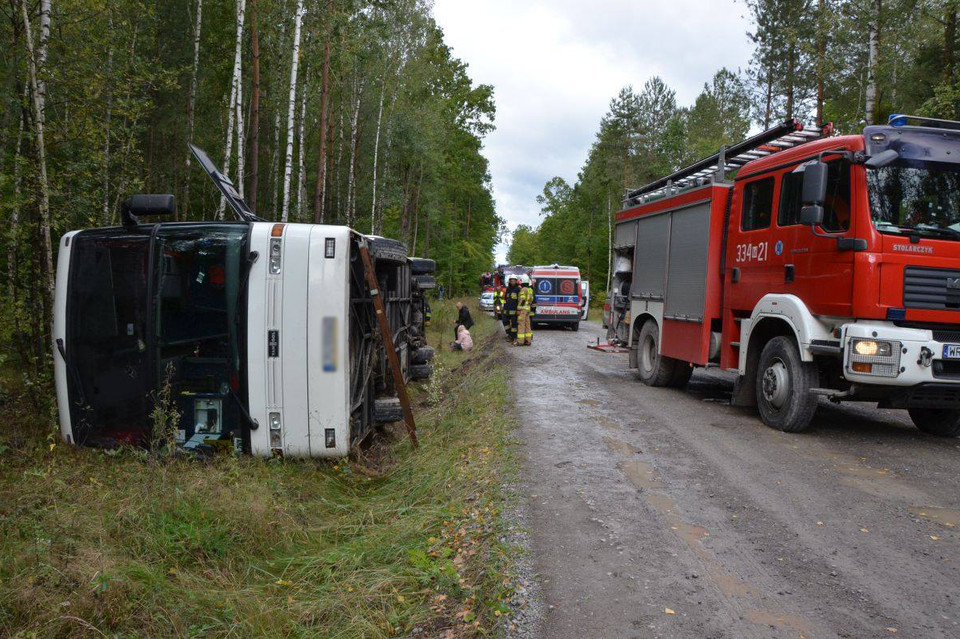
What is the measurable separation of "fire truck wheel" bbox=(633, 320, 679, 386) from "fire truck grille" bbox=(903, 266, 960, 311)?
171 inches

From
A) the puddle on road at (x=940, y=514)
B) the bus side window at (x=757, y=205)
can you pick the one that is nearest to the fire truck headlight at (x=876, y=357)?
the puddle on road at (x=940, y=514)

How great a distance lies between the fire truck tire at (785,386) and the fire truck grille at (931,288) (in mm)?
1136

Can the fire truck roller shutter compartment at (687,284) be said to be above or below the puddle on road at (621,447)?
above

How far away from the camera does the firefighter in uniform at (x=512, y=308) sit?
57.5 ft

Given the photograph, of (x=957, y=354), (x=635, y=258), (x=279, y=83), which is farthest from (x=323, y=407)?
(x=279, y=83)

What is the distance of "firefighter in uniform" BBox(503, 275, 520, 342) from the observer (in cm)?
1753

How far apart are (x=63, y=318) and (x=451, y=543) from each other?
4.19 meters

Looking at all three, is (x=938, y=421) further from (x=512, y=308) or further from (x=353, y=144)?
(x=353, y=144)

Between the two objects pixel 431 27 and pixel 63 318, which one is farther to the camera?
pixel 431 27

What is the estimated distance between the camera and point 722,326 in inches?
333

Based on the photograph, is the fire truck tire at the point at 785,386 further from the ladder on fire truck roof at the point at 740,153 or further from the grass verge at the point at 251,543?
the grass verge at the point at 251,543

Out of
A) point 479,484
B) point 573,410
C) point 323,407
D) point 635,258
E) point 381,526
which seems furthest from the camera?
point 635,258

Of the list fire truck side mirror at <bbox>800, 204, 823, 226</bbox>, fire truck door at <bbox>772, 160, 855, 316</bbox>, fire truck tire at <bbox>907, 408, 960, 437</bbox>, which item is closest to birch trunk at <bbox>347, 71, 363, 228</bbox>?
fire truck door at <bbox>772, 160, 855, 316</bbox>

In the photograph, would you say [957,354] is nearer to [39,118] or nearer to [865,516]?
[865,516]
